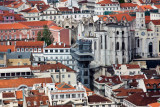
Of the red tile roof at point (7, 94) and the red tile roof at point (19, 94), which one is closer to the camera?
the red tile roof at point (7, 94)

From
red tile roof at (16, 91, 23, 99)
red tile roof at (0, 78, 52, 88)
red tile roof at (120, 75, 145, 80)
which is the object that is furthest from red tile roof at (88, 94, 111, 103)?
red tile roof at (120, 75, 145, 80)

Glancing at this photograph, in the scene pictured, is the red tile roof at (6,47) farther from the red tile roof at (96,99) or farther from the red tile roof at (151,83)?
the red tile roof at (96,99)

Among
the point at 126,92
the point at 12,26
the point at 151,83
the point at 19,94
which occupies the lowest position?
the point at 126,92

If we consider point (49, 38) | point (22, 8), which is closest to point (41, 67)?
point (49, 38)

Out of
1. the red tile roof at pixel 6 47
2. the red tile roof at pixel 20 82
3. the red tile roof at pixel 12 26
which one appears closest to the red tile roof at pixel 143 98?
the red tile roof at pixel 20 82

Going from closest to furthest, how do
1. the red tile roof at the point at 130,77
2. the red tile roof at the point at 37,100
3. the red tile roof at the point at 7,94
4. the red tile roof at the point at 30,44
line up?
the red tile roof at the point at 37,100 → the red tile roof at the point at 7,94 → the red tile roof at the point at 130,77 → the red tile roof at the point at 30,44

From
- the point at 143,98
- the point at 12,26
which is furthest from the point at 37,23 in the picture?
the point at 143,98

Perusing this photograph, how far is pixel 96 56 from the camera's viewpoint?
150250 mm

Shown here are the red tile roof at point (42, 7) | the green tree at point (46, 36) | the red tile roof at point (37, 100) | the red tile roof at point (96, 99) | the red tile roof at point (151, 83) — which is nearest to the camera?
the red tile roof at point (37, 100)

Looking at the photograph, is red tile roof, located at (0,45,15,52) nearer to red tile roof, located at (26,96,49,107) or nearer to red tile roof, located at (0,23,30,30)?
red tile roof, located at (0,23,30,30)

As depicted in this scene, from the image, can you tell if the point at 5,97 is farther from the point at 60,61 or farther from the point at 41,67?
the point at 60,61

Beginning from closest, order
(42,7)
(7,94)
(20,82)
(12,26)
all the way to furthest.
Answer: (7,94)
(20,82)
(12,26)
(42,7)

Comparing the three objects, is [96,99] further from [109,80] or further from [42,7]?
[42,7]

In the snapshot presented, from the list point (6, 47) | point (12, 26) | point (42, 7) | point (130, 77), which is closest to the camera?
point (130, 77)
